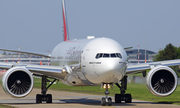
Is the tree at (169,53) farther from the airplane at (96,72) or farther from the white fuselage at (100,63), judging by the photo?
the white fuselage at (100,63)

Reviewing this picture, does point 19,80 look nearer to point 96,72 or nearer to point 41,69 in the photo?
point 41,69

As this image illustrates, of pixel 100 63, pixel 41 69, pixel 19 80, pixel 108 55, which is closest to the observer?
pixel 100 63

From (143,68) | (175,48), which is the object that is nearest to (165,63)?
(143,68)

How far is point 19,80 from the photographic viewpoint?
20.2 metres

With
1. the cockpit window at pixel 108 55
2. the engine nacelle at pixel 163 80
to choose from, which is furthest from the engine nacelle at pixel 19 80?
the engine nacelle at pixel 163 80

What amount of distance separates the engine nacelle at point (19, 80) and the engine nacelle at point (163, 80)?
6518 millimetres

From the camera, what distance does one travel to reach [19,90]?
20094 millimetres

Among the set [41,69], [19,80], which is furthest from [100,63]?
[19,80]

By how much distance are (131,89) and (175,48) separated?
6358cm

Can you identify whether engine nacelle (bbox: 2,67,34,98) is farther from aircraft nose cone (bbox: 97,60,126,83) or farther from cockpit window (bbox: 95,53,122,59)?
aircraft nose cone (bbox: 97,60,126,83)

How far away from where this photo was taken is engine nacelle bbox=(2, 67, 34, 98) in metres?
19.9

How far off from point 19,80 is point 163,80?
7.80m

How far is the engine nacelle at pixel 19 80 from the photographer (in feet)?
65.3

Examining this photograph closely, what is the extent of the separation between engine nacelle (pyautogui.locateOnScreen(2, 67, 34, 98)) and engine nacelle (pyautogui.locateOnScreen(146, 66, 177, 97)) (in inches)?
257
